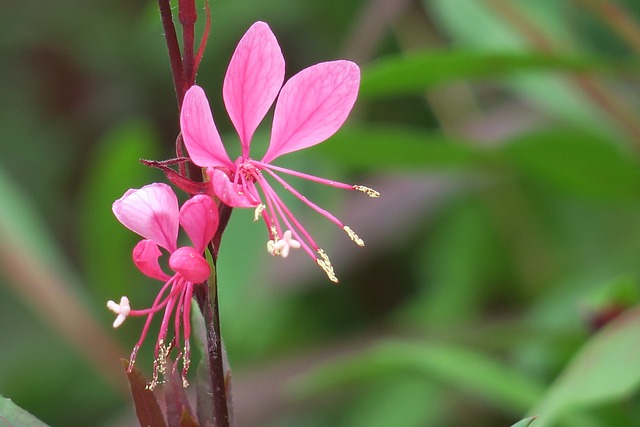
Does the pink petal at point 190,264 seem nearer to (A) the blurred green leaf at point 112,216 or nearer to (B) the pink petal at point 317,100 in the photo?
(B) the pink petal at point 317,100

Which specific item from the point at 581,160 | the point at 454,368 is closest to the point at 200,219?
the point at 454,368

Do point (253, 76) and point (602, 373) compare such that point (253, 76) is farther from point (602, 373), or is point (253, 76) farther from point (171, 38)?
point (602, 373)

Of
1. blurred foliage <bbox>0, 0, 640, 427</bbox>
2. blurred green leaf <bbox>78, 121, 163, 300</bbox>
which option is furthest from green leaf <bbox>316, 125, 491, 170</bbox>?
blurred green leaf <bbox>78, 121, 163, 300</bbox>

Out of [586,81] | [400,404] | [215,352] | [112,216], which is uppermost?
[112,216]

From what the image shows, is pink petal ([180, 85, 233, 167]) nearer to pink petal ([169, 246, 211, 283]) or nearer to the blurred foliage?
pink petal ([169, 246, 211, 283])

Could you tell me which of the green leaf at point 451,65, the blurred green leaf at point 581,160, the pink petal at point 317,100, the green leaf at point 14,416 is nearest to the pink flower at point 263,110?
the pink petal at point 317,100

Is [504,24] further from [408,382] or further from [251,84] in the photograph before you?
[251,84]
